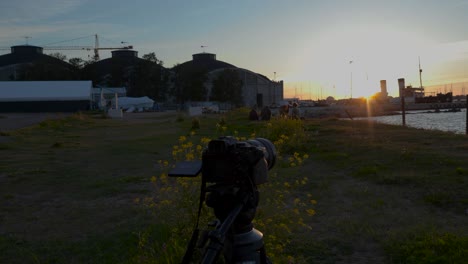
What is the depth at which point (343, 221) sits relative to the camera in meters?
4.75

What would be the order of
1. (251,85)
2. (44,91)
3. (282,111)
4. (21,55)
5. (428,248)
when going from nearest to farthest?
(428,248) → (282,111) → (44,91) → (251,85) → (21,55)

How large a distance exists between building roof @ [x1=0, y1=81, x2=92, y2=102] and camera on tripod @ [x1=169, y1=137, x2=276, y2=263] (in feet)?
174

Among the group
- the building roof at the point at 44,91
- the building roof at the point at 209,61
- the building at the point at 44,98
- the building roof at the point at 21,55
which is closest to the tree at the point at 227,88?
the building roof at the point at 209,61

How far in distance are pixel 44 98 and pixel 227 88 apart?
28.5 m

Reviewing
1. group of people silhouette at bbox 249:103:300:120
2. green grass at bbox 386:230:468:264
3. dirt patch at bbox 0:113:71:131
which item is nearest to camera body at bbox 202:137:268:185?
green grass at bbox 386:230:468:264

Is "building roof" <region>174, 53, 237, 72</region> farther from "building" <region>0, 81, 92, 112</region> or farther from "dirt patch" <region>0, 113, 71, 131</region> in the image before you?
"dirt patch" <region>0, 113, 71, 131</region>

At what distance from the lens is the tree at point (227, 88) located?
2854 inches

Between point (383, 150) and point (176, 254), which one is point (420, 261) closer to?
point (176, 254)

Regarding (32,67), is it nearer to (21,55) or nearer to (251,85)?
(21,55)

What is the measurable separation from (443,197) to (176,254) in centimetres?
345

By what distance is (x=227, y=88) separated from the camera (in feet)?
238

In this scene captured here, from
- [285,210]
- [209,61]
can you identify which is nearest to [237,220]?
[285,210]

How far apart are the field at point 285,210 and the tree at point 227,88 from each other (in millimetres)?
63071

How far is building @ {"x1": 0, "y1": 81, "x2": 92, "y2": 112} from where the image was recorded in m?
51.6
